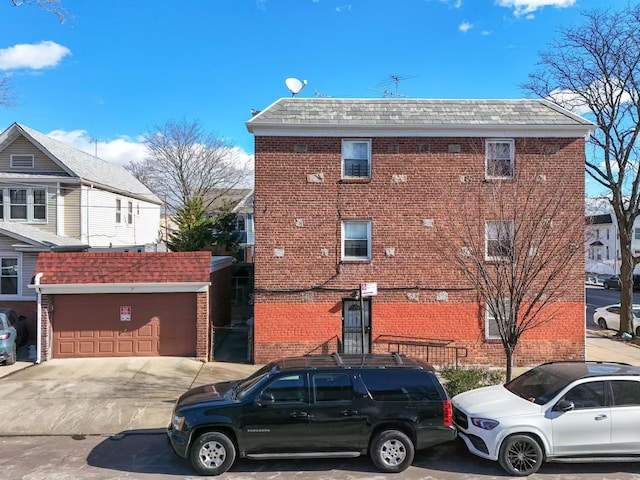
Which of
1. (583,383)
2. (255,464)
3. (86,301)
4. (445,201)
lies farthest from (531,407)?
(86,301)

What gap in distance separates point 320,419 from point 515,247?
5.59 meters

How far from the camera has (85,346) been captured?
569 inches

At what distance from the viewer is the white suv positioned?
694cm

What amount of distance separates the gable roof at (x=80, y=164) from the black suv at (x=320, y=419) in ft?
56.1

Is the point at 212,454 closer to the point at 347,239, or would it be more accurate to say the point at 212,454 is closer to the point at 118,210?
the point at 347,239

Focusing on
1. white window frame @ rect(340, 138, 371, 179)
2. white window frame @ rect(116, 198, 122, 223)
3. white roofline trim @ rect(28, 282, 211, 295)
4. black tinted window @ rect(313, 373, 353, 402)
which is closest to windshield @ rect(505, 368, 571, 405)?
black tinted window @ rect(313, 373, 353, 402)

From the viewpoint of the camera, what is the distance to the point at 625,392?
7.19 m

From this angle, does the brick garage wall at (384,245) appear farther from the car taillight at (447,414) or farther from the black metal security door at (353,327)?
the car taillight at (447,414)

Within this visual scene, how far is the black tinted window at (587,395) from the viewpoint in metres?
7.11

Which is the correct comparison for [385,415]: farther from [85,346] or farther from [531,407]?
[85,346]

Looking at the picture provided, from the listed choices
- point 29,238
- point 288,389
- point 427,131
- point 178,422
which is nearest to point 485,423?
point 288,389

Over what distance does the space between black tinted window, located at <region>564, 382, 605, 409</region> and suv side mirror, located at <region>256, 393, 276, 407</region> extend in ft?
14.5

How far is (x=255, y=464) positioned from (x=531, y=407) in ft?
14.0

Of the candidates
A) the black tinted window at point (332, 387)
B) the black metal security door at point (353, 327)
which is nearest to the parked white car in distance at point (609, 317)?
the black metal security door at point (353, 327)
